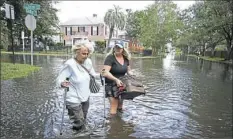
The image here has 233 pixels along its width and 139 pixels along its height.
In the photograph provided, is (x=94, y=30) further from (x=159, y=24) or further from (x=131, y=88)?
(x=131, y=88)

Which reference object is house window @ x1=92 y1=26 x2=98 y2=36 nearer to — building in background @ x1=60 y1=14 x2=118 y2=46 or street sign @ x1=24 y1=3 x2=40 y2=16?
building in background @ x1=60 y1=14 x2=118 y2=46

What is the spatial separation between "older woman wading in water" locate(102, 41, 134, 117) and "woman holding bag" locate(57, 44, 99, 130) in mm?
947

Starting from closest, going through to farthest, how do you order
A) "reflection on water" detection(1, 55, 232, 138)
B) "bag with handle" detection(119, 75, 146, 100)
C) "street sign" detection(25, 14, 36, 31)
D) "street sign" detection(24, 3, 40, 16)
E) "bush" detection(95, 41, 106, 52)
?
"reflection on water" detection(1, 55, 232, 138)
"bag with handle" detection(119, 75, 146, 100)
"street sign" detection(24, 3, 40, 16)
"street sign" detection(25, 14, 36, 31)
"bush" detection(95, 41, 106, 52)

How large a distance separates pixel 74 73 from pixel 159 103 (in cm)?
377

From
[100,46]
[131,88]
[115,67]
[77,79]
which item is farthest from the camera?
[100,46]

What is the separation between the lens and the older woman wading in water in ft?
18.4

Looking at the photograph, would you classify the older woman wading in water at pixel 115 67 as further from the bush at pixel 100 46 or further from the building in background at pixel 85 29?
the building in background at pixel 85 29

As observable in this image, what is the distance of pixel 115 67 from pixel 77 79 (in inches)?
53.6

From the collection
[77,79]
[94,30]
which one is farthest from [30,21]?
[94,30]

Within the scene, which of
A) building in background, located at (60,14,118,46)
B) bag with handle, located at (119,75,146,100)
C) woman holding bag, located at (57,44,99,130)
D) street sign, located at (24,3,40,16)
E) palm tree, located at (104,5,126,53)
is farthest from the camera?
building in background, located at (60,14,118,46)

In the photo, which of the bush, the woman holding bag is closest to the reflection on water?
the woman holding bag

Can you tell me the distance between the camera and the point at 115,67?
19.0 feet

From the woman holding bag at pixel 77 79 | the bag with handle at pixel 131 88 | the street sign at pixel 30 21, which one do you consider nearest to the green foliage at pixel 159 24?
the street sign at pixel 30 21

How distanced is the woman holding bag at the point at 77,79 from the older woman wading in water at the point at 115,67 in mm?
947
